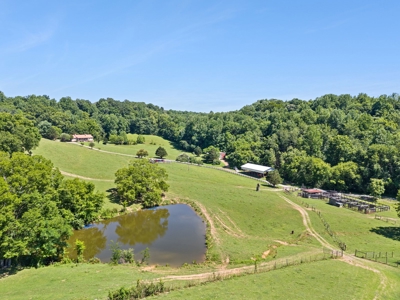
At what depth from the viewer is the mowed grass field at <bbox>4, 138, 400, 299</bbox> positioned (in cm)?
2200

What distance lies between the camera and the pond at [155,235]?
35.0 m

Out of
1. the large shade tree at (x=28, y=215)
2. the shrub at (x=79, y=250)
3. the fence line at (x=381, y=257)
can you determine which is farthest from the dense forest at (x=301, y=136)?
the shrub at (x=79, y=250)

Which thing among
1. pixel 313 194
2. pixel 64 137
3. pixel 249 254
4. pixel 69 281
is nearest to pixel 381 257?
pixel 249 254

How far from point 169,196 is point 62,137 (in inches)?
2535

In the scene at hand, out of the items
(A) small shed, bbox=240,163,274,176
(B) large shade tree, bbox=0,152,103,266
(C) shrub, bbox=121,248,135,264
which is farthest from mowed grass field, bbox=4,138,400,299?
(A) small shed, bbox=240,163,274,176

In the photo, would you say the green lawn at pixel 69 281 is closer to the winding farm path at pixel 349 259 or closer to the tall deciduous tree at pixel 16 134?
the winding farm path at pixel 349 259

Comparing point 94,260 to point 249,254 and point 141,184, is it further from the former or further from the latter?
point 141,184

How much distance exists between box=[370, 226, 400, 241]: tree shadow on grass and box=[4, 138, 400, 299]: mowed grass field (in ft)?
4.12

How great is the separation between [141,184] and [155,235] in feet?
50.9

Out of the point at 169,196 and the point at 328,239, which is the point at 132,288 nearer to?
the point at 328,239

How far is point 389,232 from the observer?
144 ft

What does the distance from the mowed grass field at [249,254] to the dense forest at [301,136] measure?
23.3 metres

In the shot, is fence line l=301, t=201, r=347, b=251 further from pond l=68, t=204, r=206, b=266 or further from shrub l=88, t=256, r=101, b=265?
shrub l=88, t=256, r=101, b=265

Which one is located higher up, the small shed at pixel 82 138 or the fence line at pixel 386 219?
the small shed at pixel 82 138
